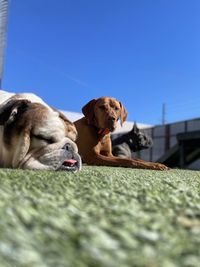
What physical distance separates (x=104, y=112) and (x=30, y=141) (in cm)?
256

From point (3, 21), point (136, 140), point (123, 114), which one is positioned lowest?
point (136, 140)

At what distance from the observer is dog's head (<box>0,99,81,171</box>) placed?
2.77m

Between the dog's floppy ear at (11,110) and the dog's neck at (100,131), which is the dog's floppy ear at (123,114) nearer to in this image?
the dog's neck at (100,131)

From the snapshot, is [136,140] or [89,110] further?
[136,140]

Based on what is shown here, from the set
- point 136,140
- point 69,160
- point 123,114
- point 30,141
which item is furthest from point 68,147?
point 136,140

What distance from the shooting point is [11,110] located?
2.83 meters

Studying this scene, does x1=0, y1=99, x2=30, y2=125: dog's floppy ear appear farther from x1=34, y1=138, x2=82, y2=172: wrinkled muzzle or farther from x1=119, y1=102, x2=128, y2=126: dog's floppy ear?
x1=119, y1=102, x2=128, y2=126: dog's floppy ear

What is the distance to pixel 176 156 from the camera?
539 inches

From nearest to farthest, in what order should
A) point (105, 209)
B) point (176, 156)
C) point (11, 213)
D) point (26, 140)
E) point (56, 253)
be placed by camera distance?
1. point (56, 253)
2. point (11, 213)
3. point (105, 209)
4. point (26, 140)
5. point (176, 156)

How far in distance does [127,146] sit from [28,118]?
5.63 meters

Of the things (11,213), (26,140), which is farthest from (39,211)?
(26,140)

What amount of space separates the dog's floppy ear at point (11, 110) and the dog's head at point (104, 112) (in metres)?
2.40

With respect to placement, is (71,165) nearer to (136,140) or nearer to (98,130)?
(98,130)

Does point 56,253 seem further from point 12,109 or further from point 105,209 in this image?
point 12,109
